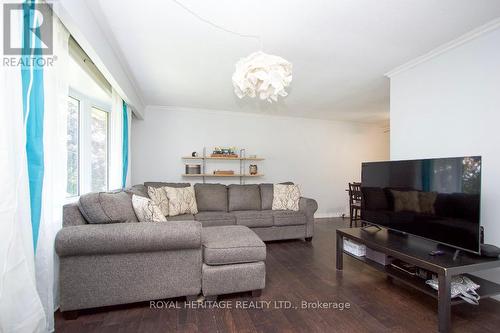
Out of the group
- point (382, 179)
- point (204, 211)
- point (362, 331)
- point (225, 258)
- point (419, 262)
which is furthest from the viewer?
point (204, 211)

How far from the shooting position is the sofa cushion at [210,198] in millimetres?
3895

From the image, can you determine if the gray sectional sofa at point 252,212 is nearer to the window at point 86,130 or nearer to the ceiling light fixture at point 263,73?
the window at point 86,130

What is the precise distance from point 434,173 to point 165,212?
3160 millimetres

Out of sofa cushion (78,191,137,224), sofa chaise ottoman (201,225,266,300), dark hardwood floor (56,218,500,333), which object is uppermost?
sofa cushion (78,191,137,224)

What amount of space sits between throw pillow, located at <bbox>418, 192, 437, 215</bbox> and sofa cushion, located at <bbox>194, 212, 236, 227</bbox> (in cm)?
237

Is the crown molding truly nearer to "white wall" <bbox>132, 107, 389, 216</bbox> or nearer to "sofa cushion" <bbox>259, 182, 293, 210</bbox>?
"sofa cushion" <bbox>259, 182, 293, 210</bbox>

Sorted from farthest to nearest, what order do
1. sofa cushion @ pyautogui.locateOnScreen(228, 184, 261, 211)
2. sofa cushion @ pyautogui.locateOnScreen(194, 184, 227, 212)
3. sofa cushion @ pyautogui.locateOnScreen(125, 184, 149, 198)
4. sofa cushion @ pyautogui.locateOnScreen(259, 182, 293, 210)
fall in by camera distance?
sofa cushion @ pyautogui.locateOnScreen(259, 182, 293, 210) → sofa cushion @ pyautogui.locateOnScreen(228, 184, 261, 211) → sofa cushion @ pyautogui.locateOnScreen(194, 184, 227, 212) → sofa cushion @ pyautogui.locateOnScreen(125, 184, 149, 198)

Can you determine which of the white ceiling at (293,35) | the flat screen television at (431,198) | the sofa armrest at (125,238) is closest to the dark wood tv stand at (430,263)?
the flat screen television at (431,198)

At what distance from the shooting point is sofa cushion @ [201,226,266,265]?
1.93 metres

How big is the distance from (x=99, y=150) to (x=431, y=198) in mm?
3928

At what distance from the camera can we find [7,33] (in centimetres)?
121

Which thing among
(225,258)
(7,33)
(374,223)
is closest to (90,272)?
(225,258)

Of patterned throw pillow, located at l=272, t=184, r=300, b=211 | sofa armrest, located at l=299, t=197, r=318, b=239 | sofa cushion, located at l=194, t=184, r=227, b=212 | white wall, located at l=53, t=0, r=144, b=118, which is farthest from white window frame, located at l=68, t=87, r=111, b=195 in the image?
sofa armrest, located at l=299, t=197, r=318, b=239

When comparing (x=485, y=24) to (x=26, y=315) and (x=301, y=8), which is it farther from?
(x=26, y=315)
